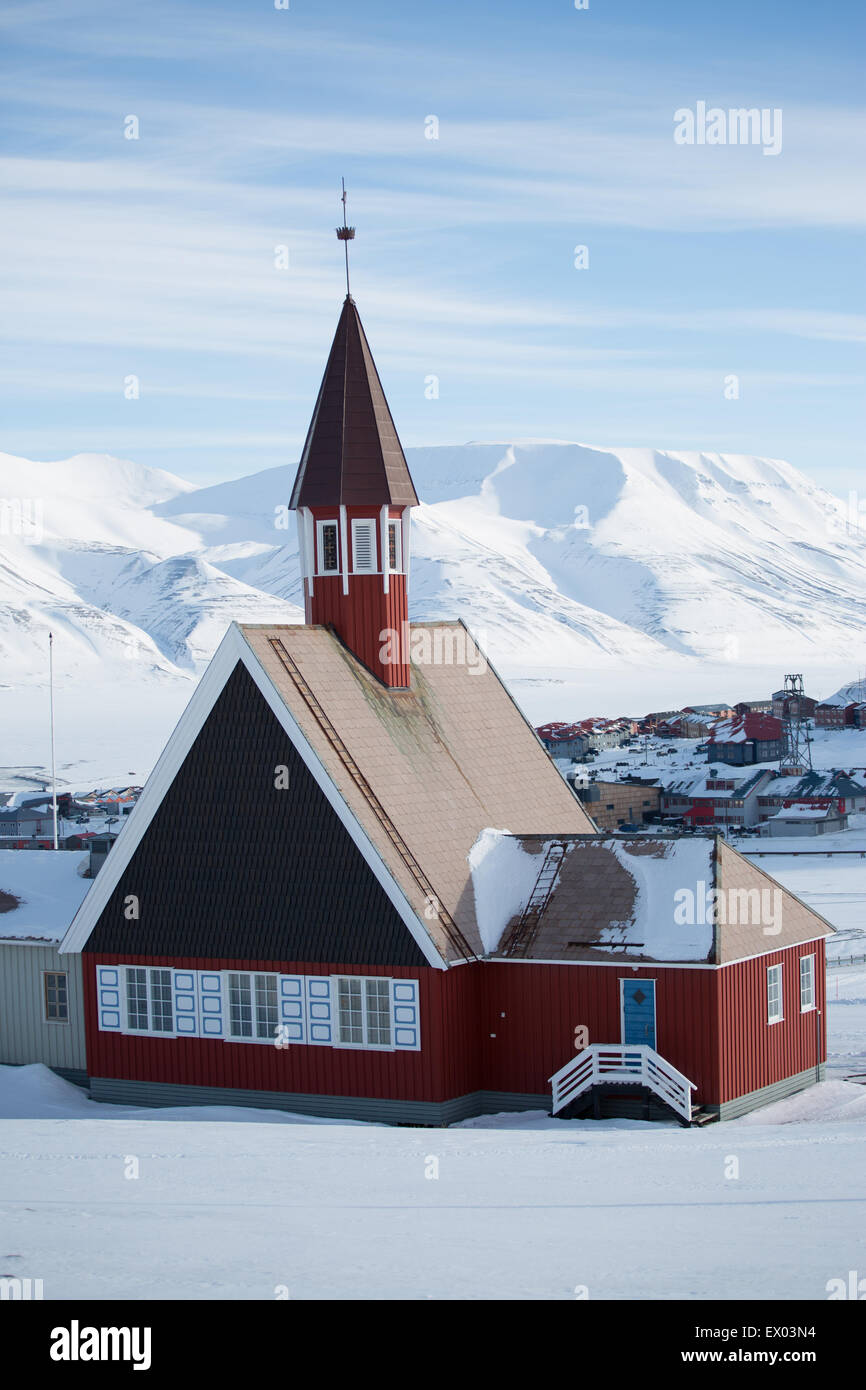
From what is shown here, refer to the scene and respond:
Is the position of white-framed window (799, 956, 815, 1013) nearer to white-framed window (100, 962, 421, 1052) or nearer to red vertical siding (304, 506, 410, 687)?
white-framed window (100, 962, 421, 1052)

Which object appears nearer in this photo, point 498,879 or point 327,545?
point 498,879

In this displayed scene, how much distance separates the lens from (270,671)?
92.3 ft

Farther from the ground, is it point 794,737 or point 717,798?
point 794,737

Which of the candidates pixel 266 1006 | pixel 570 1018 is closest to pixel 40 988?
pixel 266 1006

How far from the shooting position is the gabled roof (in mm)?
27000

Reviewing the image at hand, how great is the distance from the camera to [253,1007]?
1104 inches

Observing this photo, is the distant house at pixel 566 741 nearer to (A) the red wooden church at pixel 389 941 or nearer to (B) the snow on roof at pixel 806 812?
(B) the snow on roof at pixel 806 812

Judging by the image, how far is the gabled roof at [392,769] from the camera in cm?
2700

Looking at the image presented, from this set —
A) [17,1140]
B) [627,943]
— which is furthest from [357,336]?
[17,1140]

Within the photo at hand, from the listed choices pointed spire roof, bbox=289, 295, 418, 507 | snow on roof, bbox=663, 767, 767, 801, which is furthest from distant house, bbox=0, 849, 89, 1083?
snow on roof, bbox=663, 767, 767, 801

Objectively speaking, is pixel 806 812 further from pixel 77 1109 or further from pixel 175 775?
pixel 77 1109

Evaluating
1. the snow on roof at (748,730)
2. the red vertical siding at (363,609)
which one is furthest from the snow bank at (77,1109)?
the snow on roof at (748,730)

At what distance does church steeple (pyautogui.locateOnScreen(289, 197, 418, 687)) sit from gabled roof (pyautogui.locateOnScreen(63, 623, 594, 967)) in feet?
2.35

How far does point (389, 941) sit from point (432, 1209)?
9320 millimetres
